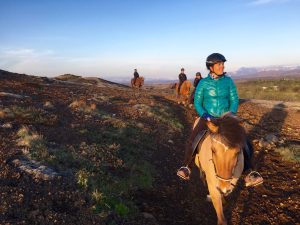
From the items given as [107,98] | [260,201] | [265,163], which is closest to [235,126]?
[260,201]

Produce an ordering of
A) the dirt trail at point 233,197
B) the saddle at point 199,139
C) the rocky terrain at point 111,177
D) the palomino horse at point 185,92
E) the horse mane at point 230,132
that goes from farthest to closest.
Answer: the palomino horse at point 185,92 → the dirt trail at point 233,197 → the saddle at point 199,139 → the rocky terrain at point 111,177 → the horse mane at point 230,132

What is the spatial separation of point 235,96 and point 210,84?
653mm

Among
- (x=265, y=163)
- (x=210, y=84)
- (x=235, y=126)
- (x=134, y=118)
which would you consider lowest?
(x=265, y=163)

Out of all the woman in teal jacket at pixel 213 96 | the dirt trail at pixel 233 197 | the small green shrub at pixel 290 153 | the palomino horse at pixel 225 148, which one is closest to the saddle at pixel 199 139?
the woman in teal jacket at pixel 213 96

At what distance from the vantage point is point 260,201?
30.9 feet

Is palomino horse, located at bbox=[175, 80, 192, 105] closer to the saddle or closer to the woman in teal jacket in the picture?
the woman in teal jacket

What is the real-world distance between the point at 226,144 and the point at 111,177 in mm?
4139

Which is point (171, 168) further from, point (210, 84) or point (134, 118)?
point (134, 118)

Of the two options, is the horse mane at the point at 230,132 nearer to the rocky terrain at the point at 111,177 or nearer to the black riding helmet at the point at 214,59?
the black riding helmet at the point at 214,59

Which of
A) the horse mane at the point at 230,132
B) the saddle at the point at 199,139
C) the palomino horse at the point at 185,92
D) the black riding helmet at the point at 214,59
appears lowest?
the palomino horse at the point at 185,92

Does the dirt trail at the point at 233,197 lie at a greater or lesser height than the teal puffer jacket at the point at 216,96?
lesser

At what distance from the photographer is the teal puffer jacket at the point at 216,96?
8000 millimetres

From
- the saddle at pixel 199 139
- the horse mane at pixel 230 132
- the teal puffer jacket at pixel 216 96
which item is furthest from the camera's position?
the teal puffer jacket at pixel 216 96

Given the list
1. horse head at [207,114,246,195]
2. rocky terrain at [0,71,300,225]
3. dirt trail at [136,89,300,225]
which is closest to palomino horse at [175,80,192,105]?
rocky terrain at [0,71,300,225]
